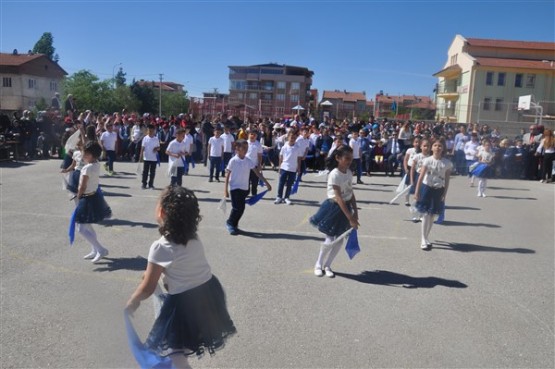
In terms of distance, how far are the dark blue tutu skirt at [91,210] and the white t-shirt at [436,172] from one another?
522cm

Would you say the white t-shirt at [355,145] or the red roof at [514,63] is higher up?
the red roof at [514,63]

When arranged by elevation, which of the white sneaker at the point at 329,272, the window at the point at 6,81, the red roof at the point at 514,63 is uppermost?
the red roof at the point at 514,63

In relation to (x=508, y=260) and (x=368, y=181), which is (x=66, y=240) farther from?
(x=368, y=181)

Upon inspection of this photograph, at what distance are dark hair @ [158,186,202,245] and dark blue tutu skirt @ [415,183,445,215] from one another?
5635mm

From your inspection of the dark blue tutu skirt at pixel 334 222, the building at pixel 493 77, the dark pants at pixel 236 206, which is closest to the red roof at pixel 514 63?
the building at pixel 493 77

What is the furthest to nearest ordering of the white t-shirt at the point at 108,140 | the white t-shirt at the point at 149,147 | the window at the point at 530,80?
the window at the point at 530,80 < the white t-shirt at the point at 108,140 < the white t-shirt at the point at 149,147

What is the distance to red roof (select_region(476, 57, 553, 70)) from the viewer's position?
4897cm

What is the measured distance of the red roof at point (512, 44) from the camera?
181ft

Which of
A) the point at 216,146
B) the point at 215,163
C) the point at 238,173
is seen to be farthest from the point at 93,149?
the point at 215,163

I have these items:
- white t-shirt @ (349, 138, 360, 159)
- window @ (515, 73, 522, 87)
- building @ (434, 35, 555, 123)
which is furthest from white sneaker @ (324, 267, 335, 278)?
window @ (515, 73, 522, 87)

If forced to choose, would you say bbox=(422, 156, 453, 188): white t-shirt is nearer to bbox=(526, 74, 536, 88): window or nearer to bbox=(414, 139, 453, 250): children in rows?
bbox=(414, 139, 453, 250): children in rows

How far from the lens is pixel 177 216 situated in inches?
127

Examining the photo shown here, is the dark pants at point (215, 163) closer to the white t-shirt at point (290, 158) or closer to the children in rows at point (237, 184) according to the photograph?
the white t-shirt at point (290, 158)

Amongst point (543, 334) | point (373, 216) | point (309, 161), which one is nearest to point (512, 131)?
point (309, 161)
